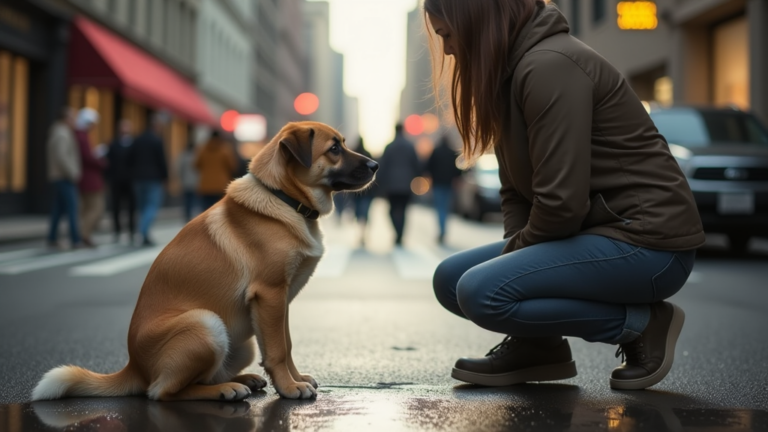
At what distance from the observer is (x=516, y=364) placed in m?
3.94

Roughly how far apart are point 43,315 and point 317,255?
3632mm

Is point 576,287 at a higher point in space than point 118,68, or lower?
lower

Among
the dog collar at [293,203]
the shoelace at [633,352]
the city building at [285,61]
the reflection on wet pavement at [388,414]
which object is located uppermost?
the city building at [285,61]

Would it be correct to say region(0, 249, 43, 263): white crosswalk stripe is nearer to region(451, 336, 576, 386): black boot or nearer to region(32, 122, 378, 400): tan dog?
region(32, 122, 378, 400): tan dog

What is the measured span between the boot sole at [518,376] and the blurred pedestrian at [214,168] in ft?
31.4

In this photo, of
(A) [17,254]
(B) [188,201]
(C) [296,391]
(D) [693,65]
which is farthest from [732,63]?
(C) [296,391]

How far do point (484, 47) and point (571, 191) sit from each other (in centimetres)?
69

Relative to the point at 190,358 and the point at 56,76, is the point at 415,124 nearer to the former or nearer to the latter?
the point at 56,76

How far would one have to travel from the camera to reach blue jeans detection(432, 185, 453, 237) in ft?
52.9

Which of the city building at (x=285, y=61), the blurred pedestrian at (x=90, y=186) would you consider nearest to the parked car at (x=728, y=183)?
the blurred pedestrian at (x=90, y=186)

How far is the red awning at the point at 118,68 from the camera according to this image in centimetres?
2081

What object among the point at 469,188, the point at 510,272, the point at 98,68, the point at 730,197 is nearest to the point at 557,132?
the point at 510,272

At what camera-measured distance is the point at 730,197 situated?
34.8 ft

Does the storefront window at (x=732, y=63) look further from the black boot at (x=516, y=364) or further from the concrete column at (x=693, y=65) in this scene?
the black boot at (x=516, y=364)
